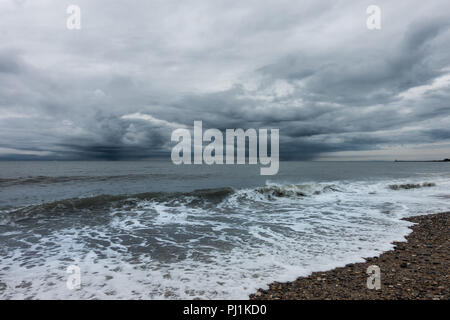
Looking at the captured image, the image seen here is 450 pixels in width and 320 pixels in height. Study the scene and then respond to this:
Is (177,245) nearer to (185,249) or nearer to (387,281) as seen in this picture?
(185,249)

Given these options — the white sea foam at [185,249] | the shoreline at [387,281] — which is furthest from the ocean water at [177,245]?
the shoreline at [387,281]

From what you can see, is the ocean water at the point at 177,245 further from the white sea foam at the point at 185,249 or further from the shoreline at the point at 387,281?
the shoreline at the point at 387,281

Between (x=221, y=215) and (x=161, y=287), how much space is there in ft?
28.1

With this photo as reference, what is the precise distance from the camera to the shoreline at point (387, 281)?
15.7ft

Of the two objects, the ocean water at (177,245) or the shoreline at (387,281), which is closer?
the shoreline at (387,281)

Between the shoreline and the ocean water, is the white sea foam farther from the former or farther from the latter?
the shoreline

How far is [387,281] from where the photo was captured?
5.31 m

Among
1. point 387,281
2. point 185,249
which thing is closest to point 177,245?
point 185,249

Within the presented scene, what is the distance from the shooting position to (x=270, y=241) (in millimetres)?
8680

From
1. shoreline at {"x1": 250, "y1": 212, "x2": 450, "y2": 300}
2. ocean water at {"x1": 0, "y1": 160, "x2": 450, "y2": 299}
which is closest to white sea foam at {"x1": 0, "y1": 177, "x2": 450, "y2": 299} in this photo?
ocean water at {"x1": 0, "y1": 160, "x2": 450, "y2": 299}

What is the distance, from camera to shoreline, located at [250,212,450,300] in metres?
4.79
